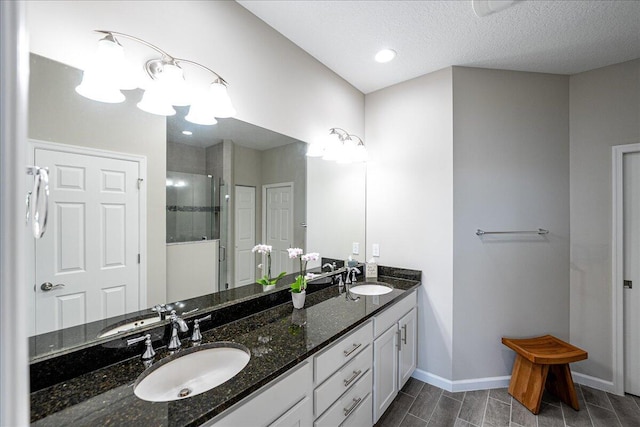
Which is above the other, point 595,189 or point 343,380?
point 595,189

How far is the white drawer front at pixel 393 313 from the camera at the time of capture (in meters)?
1.80

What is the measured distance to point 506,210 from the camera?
2.36 metres

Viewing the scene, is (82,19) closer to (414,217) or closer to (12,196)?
(12,196)

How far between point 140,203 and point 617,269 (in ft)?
11.3

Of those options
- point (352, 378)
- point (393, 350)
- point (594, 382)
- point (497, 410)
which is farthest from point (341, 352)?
point (594, 382)

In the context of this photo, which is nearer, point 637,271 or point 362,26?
point 362,26

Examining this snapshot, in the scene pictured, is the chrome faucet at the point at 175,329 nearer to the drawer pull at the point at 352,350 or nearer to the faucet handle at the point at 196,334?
the faucet handle at the point at 196,334

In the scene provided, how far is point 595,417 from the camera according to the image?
6.53ft

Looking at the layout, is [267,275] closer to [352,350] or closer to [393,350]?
[352,350]

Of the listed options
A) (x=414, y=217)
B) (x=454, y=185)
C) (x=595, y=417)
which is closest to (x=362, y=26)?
(x=454, y=185)

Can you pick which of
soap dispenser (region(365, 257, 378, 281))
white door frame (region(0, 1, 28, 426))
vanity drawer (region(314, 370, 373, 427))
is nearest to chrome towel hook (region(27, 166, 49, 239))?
white door frame (region(0, 1, 28, 426))

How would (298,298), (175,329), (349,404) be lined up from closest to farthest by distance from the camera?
(175,329) < (349,404) < (298,298)

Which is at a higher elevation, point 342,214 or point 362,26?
point 362,26

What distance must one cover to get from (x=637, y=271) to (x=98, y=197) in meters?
3.68
